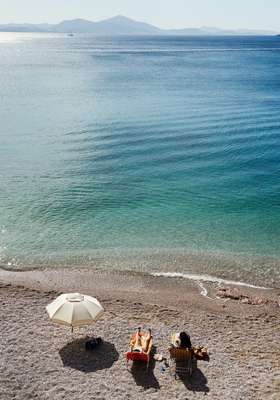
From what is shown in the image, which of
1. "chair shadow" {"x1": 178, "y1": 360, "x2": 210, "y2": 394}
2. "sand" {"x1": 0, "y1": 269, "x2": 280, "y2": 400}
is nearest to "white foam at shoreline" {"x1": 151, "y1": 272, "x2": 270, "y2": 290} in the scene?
"sand" {"x1": 0, "y1": 269, "x2": 280, "y2": 400}

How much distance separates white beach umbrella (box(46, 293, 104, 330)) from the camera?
64.5 feet

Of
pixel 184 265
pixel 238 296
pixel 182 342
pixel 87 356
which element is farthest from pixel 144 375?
pixel 184 265

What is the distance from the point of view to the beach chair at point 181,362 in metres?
18.4

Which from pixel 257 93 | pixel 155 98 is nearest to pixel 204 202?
pixel 155 98

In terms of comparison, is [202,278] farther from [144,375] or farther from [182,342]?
[144,375]

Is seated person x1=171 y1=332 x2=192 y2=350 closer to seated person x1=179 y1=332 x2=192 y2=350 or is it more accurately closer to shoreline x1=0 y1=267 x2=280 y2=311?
seated person x1=179 y1=332 x2=192 y2=350

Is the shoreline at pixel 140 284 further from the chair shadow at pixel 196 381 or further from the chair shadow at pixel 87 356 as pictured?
the chair shadow at pixel 196 381

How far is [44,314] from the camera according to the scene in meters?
22.2

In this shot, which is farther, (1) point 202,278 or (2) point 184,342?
(1) point 202,278

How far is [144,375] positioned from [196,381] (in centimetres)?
205

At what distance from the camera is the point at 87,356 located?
19.1m

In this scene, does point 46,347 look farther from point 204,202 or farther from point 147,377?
point 204,202

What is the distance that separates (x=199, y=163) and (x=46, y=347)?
29235 mm

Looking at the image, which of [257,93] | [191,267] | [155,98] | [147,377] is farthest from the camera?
[257,93]
